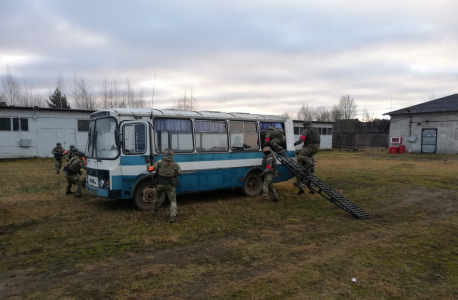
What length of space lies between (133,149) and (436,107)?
31.0 m

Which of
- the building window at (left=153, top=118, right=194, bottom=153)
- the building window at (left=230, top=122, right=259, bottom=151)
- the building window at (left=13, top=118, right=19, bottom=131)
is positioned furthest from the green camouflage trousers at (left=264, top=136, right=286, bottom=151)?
the building window at (left=13, top=118, right=19, bottom=131)

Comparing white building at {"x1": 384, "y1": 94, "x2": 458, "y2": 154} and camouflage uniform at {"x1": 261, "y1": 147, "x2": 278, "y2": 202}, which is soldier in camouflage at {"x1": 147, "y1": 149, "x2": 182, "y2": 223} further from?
white building at {"x1": 384, "y1": 94, "x2": 458, "y2": 154}

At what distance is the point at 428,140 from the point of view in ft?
95.8

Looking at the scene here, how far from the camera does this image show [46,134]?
2336 cm

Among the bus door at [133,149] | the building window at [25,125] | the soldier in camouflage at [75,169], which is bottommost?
the soldier in camouflage at [75,169]

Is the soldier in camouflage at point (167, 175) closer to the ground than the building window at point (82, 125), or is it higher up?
closer to the ground

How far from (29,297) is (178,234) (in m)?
2.92

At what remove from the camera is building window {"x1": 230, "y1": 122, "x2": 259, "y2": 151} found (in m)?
9.94

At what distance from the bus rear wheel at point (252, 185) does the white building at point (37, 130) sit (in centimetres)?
1851

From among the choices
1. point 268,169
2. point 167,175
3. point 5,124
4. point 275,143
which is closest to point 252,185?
point 268,169

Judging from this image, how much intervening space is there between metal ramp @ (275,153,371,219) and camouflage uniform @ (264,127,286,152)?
0.29 meters

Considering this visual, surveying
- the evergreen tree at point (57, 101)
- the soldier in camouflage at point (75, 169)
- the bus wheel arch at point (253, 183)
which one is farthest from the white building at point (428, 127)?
the evergreen tree at point (57, 101)

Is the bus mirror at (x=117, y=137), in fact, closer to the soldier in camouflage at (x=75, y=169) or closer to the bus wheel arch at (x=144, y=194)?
the bus wheel arch at (x=144, y=194)

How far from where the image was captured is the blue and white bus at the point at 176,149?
789cm
